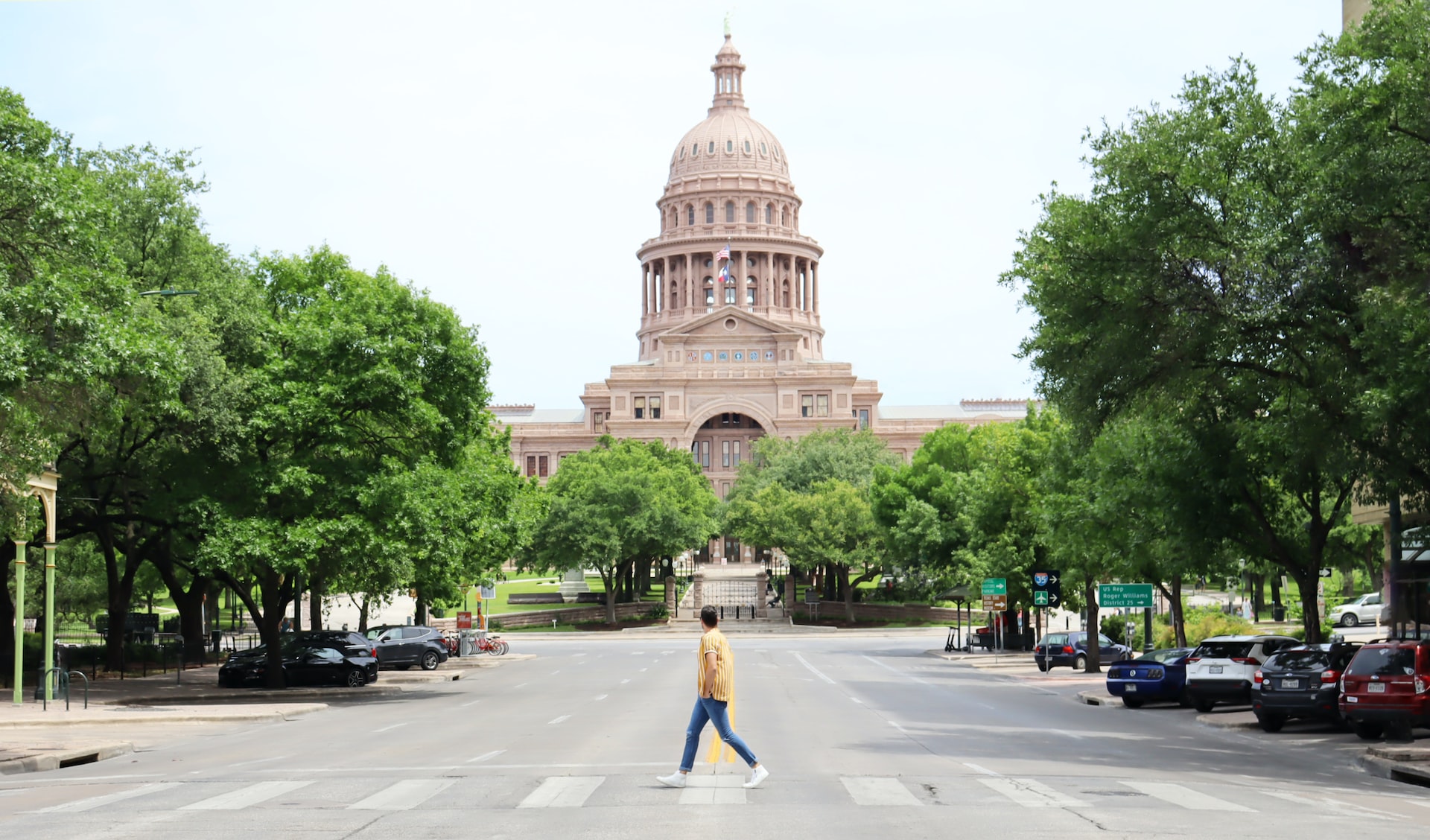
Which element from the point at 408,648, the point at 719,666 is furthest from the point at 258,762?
the point at 408,648

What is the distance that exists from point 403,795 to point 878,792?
4546 millimetres

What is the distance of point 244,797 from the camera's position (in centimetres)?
1477

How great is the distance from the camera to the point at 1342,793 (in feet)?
53.7

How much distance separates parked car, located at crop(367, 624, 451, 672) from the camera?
49250 millimetres

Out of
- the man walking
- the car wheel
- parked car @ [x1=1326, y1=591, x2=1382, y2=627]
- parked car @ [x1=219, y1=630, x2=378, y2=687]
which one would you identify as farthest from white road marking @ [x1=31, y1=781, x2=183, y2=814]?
parked car @ [x1=1326, y1=591, x2=1382, y2=627]

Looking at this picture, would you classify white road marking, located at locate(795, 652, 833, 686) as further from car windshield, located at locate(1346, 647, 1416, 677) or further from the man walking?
the man walking

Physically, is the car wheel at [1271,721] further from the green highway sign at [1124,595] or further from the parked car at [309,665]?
the parked car at [309,665]

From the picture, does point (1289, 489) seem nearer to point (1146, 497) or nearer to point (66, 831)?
point (1146, 497)

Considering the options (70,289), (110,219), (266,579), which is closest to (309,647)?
(266,579)

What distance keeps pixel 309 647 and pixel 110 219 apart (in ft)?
52.5

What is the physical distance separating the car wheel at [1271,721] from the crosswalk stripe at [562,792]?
1415cm

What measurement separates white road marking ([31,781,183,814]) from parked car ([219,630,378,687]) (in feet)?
73.2

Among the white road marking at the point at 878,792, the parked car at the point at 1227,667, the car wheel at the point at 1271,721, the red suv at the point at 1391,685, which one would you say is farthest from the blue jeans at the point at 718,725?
the parked car at the point at 1227,667

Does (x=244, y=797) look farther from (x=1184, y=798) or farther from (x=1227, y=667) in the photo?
(x=1227, y=667)
